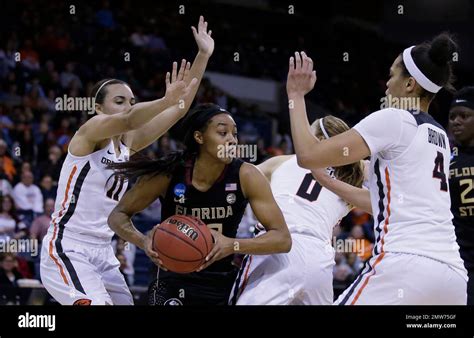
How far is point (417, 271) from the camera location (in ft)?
12.3

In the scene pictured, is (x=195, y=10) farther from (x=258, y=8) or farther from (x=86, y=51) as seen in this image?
(x=86, y=51)

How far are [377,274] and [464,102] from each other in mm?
1925

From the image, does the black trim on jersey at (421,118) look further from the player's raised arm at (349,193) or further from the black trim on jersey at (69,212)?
the black trim on jersey at (69,212)

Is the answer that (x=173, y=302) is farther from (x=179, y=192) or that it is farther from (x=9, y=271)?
(x=9, y=271)

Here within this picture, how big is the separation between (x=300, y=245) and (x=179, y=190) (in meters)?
0.74

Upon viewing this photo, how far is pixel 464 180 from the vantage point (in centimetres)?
520

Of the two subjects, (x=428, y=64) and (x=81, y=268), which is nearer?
(x=428, y=64)

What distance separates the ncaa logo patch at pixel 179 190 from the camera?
15.1 feet

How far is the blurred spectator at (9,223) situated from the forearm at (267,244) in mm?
5587

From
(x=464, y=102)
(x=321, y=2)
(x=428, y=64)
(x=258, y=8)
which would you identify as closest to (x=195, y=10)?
(x=258, y=8)
